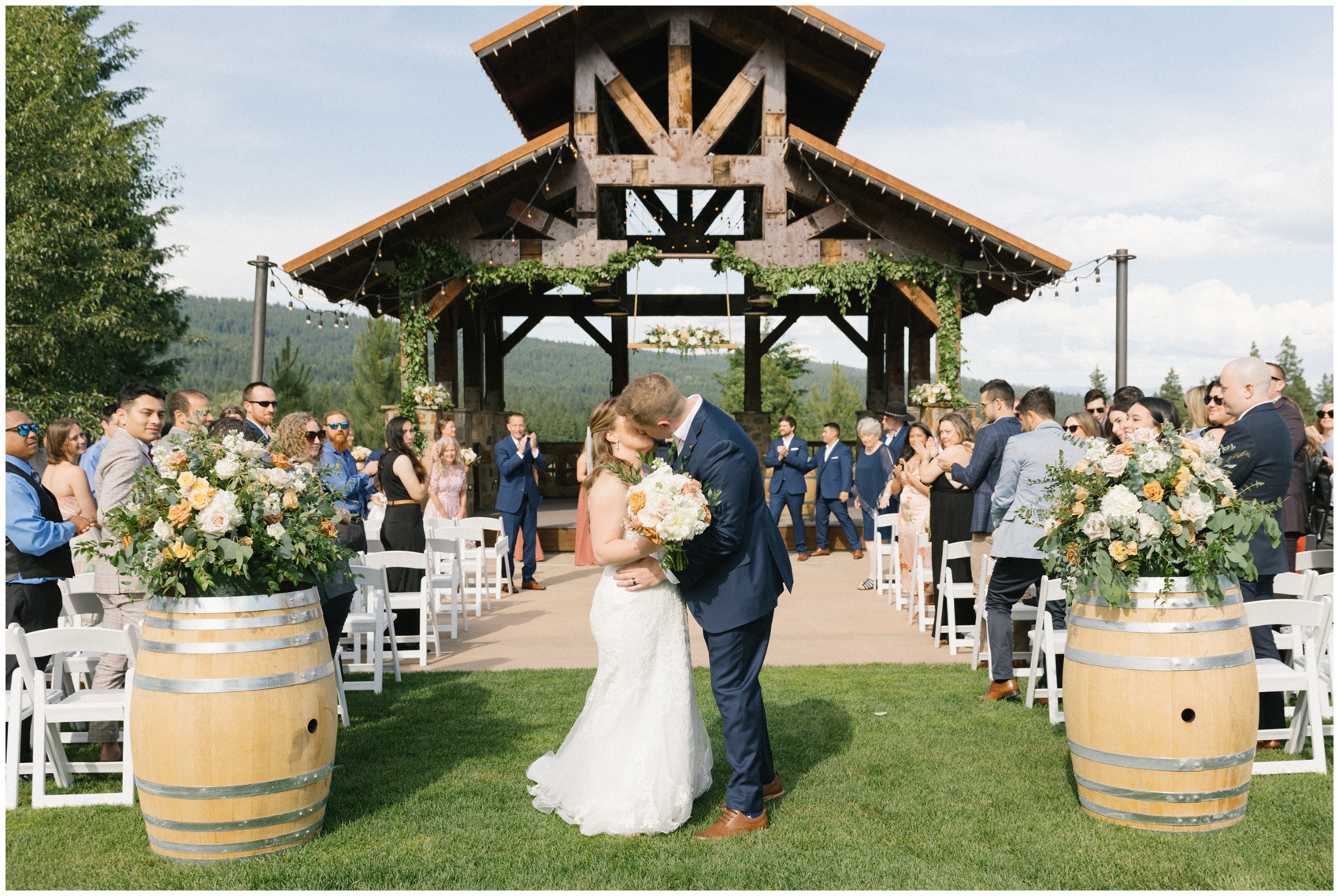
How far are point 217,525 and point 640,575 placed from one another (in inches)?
62.2

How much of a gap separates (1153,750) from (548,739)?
2.87 meters

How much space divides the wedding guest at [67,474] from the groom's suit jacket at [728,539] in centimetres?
366

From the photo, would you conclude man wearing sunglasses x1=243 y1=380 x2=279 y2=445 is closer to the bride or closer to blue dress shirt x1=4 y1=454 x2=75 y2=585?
blue dress shirt x1=4 y1=454 x2=75 y2=585

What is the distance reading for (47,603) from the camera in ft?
16.8

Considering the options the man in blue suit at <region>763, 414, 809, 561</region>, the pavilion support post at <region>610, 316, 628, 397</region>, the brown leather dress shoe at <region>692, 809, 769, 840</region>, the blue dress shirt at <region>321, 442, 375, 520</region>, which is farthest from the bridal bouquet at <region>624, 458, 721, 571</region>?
the pavilion support post at <region>610, 316, 628, 397</region>

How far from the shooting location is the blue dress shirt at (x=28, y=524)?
489 cm

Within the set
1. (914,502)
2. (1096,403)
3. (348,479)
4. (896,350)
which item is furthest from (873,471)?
(348,479)

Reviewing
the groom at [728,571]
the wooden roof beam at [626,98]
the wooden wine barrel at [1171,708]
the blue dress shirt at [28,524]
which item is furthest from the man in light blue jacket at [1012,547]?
A: the wooden roof beam at [626,98]

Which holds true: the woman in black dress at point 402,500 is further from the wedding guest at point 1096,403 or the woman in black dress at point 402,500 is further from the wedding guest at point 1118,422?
the wedding guest at point 1096,403

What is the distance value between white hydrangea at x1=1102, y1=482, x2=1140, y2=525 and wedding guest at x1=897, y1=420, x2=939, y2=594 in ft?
16.2

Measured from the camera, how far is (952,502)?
7.87m

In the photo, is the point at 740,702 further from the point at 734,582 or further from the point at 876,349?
the point at 876,349

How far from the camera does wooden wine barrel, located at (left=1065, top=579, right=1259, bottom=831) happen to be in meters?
3.86

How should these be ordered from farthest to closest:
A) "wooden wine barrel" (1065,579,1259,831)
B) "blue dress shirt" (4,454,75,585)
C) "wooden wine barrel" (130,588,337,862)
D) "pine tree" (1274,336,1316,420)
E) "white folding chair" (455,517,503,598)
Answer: "pine tree" (1274,336,1316,420)
"white folding chair" (455,517,503,598)
"blue dress shirt" (4,454,75,585)
"wooden wine barrel" (1065,579,1259,831)
"wooden wine barrel" (130,588,337,862)
